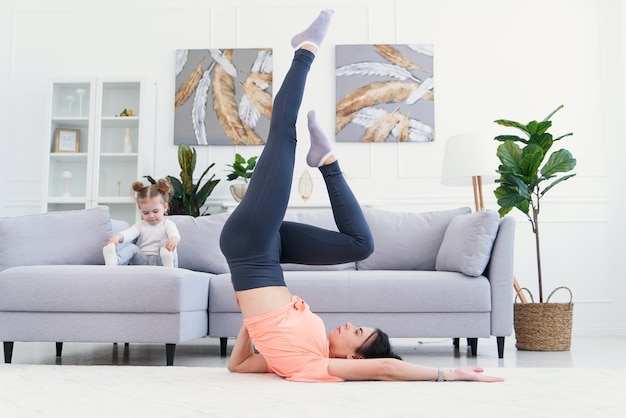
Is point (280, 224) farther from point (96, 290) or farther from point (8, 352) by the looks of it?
point (8, 352)

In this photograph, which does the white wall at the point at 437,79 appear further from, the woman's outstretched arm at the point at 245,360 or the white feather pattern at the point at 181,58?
the woman's outstretched arm at the point at 245,360

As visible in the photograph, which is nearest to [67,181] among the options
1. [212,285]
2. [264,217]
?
[212,285]

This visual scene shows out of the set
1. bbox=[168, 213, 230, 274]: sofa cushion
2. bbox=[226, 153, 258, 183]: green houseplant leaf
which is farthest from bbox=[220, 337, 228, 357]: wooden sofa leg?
bbox=[226, 153, 258, 183]: green houseplant leaf

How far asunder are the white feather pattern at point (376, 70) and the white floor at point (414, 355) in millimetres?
2258

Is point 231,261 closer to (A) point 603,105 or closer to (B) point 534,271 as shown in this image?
(B) point 534,271

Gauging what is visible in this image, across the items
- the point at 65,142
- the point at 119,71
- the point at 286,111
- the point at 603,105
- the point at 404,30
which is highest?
the point at 404,30

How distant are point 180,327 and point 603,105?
4.09 metres

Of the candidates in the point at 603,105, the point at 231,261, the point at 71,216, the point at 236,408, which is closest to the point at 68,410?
the point at 236,408

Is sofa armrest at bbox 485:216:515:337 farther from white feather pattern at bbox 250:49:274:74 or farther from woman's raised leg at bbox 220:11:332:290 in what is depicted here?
white feather pattern at bbox 250:49:274:74

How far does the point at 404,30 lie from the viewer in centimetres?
537

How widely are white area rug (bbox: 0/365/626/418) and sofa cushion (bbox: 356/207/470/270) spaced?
1.51 meters

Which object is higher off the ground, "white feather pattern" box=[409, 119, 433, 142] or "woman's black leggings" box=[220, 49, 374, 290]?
"white feather pattern" box=[409, 119, 433, 142]

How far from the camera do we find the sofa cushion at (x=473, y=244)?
345cm

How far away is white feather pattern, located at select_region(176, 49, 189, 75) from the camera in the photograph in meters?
5.38
